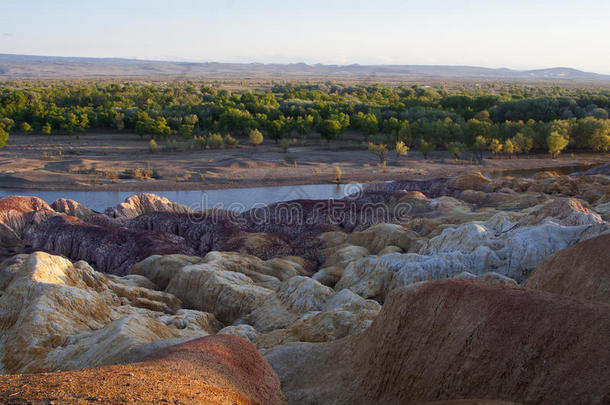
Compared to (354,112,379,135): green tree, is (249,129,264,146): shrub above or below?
below

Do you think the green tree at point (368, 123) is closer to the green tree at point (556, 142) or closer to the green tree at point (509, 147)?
the green tree at point (509, 147)

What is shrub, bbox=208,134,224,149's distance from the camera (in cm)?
8250

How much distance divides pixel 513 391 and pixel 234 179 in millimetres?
57991

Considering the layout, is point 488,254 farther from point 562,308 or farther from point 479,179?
point 479,179

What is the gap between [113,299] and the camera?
23828 millimetres

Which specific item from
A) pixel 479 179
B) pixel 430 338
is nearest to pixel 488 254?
pixel 430 338

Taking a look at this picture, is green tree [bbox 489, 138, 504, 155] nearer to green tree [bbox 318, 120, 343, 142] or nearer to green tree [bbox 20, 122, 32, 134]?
green tree [bbox 318, 120, 343, 142]

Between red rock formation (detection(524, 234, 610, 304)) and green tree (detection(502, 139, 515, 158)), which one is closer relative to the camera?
red rock formation (detection(524, 234, 610, 304))

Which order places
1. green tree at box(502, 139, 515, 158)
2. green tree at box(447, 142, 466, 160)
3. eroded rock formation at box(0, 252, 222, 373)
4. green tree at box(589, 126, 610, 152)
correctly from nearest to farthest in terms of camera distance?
eroded rock formation at box(0, 252, 222, 373) → green tree at box(447, 142, 466, 160) → green tree at box(502, 139, 515, 158) → green tree at box(589, 126, 610, 152)

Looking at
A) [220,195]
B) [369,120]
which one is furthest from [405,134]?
[220,195]

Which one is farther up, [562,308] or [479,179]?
[562,308]

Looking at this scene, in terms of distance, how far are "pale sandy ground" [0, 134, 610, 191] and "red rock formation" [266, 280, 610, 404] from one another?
50.3 metres

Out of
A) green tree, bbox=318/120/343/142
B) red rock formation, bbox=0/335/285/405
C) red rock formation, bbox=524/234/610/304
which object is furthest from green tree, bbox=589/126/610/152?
red rock formation, bbox=0/335/285/405

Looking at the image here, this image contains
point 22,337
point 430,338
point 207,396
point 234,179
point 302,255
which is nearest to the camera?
point 207,396
